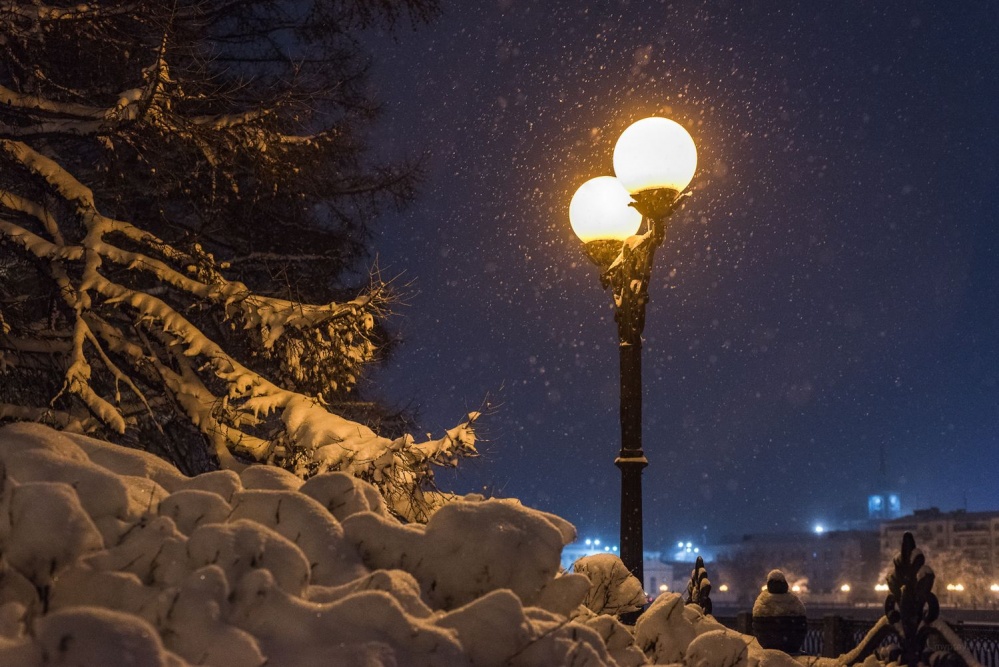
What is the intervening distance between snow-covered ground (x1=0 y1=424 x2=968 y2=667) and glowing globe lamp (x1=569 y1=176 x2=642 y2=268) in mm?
4789

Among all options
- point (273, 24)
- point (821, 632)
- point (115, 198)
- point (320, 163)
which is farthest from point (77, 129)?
point (821, 632)

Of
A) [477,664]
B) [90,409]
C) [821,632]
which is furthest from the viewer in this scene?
[821,632]

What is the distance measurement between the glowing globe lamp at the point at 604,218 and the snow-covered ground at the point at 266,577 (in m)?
4.79

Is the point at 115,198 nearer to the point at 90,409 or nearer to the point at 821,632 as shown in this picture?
the point at 90,409

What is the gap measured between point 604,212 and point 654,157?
2.73 ft

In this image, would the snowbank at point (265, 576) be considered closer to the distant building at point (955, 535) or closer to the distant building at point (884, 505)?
the distant building at point (955, 535)

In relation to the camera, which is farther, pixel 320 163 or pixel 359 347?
pixel 320 163

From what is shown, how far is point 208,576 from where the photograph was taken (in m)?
2.33

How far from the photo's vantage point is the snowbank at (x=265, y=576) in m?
2.22

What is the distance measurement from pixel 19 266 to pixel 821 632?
11455 mm

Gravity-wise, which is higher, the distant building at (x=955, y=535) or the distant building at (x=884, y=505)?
the distant building at (x=884, y=505)

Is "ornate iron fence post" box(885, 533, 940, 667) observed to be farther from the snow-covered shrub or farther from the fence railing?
the fence railing

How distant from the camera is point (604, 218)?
7.96m

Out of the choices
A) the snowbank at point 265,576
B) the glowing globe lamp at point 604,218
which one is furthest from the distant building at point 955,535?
the snowbank at point 265,576
